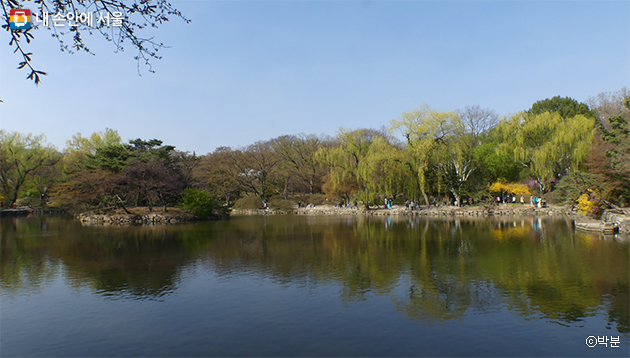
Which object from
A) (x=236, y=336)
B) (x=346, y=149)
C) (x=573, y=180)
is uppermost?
(x=346, y=149)

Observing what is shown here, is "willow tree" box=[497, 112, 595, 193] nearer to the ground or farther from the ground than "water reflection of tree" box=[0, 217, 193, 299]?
farther from the ground

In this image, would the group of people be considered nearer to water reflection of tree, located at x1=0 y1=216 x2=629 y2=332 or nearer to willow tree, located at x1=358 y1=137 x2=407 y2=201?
willow tree, located at x1=358 y1=137 x2=407 y2=201

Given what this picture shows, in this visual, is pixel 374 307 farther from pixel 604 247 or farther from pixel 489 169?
pixel 489 169

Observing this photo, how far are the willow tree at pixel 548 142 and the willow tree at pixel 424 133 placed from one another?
6.21 metres

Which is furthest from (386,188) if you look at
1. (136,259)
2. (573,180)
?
(136,259)

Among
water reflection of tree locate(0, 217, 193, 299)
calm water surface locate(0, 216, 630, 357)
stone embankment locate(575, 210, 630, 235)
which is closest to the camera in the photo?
calm water surface locate(0, 216, 630, 357)

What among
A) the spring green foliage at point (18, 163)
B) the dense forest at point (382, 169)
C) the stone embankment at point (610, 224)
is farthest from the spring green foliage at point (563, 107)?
the spring green foliage at point (18, 163)

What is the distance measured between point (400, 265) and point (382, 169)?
26.4m

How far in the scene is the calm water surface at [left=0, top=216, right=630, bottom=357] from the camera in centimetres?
742

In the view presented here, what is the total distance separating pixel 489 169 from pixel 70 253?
38.6m

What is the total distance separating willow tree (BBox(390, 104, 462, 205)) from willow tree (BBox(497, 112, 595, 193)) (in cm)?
621

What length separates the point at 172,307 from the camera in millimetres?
9758

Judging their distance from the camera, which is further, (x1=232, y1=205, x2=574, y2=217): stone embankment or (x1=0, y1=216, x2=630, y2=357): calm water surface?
(x1=232, y1=205, x2=574, y2=217): stone embankment

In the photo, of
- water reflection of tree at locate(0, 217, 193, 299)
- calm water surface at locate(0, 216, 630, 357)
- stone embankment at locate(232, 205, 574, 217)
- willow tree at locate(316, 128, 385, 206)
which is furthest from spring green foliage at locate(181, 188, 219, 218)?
calm water surface at locate(0, 216, 630, 357)
